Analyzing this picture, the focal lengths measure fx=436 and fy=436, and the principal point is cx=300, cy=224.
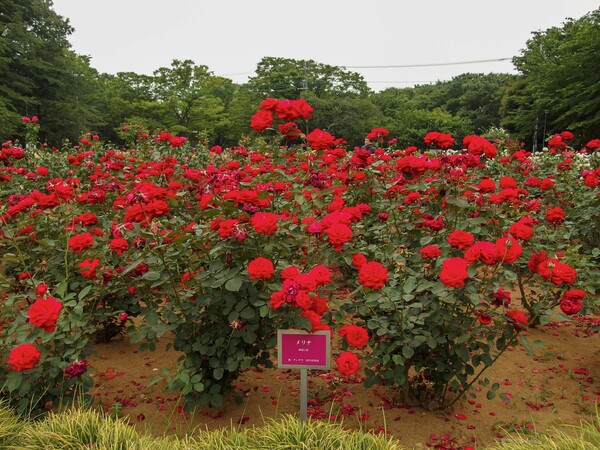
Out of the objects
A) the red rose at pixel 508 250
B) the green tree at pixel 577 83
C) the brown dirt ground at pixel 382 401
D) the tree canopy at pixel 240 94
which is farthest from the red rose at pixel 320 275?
the green tree at pixel 577 83

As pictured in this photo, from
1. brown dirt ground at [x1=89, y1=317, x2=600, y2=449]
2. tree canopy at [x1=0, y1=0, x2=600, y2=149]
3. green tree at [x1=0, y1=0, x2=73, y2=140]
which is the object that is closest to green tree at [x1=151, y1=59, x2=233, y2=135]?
tree canopy at [x1=0, y1=0, x2=600, y2=149]

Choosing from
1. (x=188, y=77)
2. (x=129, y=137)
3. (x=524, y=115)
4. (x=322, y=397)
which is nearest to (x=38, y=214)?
(x=322, y=397)

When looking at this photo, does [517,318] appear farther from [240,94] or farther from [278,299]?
[240,94]

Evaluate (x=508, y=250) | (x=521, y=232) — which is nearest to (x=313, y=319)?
(x=508, y=250)

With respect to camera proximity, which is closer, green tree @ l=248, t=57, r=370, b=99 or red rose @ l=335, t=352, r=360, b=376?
red rose @ l=335, t=352, r=360, b=376

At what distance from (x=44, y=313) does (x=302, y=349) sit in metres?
1.11

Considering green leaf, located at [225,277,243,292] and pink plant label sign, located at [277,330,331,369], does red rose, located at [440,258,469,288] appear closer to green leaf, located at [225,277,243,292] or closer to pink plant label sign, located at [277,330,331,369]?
pink plant label sign, located at [277,330,331,369]

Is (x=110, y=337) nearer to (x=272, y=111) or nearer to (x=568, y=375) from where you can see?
(x=272, y=111)

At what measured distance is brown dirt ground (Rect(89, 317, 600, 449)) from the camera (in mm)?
2529

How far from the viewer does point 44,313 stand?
5.97 feet

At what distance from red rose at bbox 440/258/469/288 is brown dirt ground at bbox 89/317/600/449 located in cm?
92

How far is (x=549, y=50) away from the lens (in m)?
26.6

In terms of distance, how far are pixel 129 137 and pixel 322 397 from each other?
9.52 meters

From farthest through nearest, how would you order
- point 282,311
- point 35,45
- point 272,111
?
point 35,45 < point 272,111 < point 282,311
